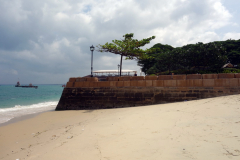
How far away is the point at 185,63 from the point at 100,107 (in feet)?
74.2

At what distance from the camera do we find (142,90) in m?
9.55

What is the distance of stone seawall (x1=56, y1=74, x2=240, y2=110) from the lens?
8219 millimetres

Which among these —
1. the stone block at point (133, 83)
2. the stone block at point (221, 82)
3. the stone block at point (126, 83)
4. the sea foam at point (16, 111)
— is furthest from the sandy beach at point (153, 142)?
the sea foam at point (16, 111)

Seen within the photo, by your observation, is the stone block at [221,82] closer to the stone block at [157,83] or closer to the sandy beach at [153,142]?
the stone block at [157,83]

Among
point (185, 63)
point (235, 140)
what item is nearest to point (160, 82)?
point (235, 140)

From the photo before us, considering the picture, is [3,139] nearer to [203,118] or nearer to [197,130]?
[197,130]

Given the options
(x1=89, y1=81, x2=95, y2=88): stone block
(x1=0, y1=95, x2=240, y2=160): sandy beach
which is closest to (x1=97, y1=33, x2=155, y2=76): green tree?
(x1=89, y1=81, x2=95, y2=88): stone block

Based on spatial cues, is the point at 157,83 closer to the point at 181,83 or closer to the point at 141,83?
the point at 141,83

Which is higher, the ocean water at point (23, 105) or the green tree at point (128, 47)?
the green tree at point (128, 47)

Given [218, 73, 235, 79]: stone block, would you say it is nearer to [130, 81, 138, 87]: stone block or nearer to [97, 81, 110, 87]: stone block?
[130, 81, 138, 87]: stone block

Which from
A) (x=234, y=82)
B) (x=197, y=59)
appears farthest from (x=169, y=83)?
(x=197, y=59)

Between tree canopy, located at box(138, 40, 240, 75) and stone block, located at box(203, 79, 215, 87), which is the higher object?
tree canopy, located at box(138, 40, 240, 75)

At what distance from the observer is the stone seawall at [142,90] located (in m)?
8.22

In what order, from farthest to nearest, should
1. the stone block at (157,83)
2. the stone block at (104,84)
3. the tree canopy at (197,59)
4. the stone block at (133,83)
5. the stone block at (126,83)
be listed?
the tree canopy at (197,59) → the stone block at (104,84) → the stone block at (126,83) → the stone block at (133,83) → the stone block at (157,83)
